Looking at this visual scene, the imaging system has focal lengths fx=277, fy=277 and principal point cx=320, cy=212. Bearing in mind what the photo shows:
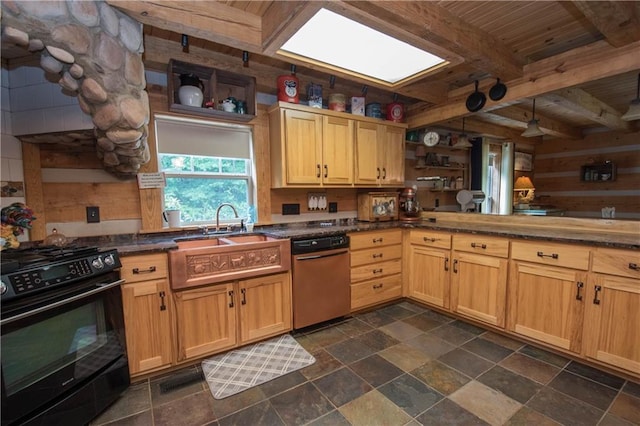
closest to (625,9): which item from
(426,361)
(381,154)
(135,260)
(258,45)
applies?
(381,154)

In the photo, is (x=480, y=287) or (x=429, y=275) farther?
(x=429, y=275)

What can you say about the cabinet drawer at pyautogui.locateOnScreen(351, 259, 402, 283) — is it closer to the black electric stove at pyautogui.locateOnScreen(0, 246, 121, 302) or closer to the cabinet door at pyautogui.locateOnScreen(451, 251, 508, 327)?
the cabinet door at pyautogui.locateOnScreen(451, 251, 508, 327)

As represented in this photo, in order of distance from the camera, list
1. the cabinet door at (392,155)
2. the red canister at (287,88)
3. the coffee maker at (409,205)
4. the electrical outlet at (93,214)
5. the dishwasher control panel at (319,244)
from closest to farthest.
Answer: the electrical outlet at (93,214) → the dishwasher control panel at (319,244) → the red canister at (287,88) → the cabinet door at (392,155) → the coffee maker at (409,205)

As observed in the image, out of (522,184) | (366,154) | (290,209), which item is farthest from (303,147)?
(522,184)

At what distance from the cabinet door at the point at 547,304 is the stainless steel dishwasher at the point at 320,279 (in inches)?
56.3

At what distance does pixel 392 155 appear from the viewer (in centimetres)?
344

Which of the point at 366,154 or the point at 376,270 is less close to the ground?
the point at 366,154

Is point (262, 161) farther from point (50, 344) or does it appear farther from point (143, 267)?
point (50, 344)

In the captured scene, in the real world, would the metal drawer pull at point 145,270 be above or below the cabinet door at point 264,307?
above

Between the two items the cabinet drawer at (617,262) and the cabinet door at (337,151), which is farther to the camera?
the cabinet door at (337,151)

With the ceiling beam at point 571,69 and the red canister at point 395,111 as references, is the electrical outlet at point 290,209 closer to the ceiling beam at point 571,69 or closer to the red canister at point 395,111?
the red canister at point 395,111

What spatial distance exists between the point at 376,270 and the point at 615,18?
252 cm

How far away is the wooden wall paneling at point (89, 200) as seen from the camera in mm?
2082

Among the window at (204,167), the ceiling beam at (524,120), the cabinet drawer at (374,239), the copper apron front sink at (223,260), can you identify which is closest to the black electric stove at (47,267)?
the copper apron front sink at (223,260)
